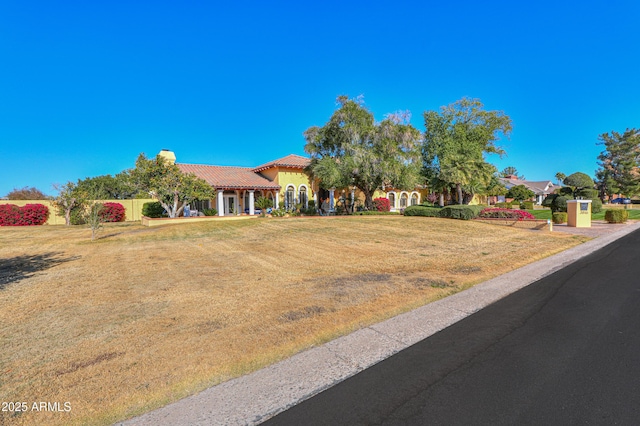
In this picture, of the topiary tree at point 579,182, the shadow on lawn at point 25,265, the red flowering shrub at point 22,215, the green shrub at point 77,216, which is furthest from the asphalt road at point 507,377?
the topiary tree at point 579,182

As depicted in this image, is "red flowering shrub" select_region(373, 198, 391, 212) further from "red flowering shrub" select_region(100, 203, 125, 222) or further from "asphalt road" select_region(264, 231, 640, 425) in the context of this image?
"asphalt road" select_region(264, 231, 640, 425)

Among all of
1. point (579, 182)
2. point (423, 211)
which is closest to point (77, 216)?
point (423, 211)

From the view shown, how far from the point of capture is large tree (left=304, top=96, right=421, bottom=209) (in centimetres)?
2425

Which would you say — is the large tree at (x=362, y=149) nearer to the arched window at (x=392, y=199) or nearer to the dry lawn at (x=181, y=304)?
the arched window at (x=392, y=199)

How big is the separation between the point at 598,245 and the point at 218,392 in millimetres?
16391

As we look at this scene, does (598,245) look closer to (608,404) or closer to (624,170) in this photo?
(608,404)

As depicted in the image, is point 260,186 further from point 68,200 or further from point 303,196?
point 68,200

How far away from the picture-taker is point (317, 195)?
29.5 metres

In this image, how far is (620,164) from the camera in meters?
45.9

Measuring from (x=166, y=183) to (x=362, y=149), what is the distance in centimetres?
1454

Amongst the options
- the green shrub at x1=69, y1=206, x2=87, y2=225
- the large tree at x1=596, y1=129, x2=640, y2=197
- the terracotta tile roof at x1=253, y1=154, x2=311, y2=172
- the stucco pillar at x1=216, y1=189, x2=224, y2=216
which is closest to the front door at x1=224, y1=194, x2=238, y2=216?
the stucco pillar at x1=216, y1=189, x2=224, y2=216

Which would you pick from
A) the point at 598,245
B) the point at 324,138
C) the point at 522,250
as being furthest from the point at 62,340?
the point at 324,138

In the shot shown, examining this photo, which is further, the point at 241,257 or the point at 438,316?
the point at 241,257

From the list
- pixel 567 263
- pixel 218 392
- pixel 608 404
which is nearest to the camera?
pixel 608 404
